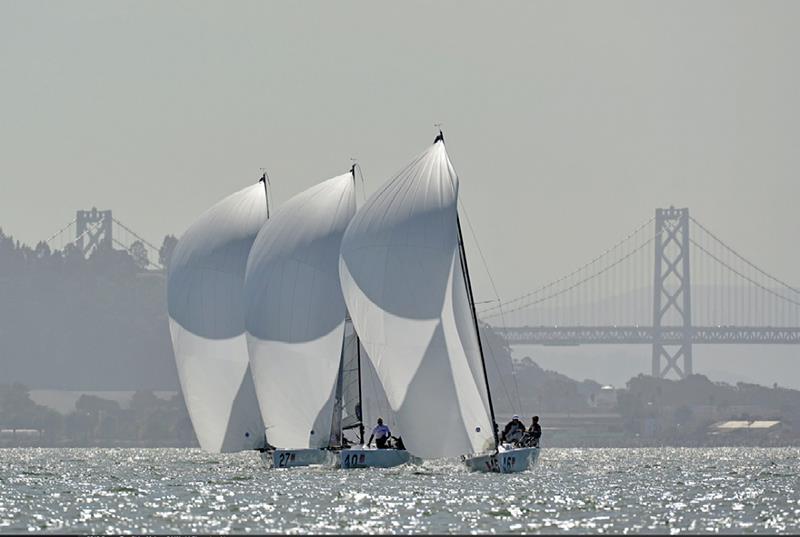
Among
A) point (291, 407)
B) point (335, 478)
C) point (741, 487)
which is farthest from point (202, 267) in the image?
point (741, 487)

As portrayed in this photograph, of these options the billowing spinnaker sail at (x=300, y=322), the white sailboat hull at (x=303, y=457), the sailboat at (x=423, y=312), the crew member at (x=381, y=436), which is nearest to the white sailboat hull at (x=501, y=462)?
the sailboat at (x=423, y=312)

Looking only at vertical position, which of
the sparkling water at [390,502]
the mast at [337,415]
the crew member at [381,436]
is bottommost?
the sparkling water at [390,502]

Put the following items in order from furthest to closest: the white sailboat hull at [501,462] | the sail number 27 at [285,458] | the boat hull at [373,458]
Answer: the sail number 27 at [285,458], the boat hull at [373,458], the white sailboat hull at [501,462]

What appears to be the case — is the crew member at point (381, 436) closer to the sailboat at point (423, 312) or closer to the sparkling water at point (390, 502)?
the sparkling water at point (390, 502)

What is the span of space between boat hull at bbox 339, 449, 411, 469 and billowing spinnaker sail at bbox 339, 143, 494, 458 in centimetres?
229

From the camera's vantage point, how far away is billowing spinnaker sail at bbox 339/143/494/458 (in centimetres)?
4322

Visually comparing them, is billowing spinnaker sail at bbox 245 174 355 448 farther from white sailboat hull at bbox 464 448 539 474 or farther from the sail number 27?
white sailboat hull at bbox 464 448 539 474

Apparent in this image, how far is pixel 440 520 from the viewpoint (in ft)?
106

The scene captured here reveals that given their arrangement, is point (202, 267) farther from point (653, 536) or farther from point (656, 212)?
point (656, 212)

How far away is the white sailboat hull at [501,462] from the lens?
4450 cm

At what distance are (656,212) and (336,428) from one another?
463ft

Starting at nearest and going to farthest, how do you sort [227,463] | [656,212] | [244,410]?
1. [244,410]
2. [227,463]
3. [656,212]

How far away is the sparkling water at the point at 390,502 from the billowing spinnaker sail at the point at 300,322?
131 cm

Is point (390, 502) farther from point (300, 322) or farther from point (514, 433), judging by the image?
point (300, 322)
